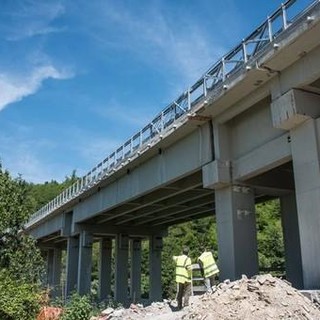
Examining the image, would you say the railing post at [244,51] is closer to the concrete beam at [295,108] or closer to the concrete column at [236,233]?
the concrete beam at [295,108]

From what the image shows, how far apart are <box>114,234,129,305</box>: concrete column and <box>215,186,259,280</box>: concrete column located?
21.9m

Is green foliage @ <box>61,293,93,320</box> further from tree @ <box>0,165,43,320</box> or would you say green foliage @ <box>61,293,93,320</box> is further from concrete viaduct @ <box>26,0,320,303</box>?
concrete viaduct @ <box>26,0,320,303</box>

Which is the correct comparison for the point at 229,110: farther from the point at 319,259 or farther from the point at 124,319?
the point at 124,319

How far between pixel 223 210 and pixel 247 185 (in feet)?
4.45

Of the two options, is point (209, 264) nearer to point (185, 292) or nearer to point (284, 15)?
point (185, 292)

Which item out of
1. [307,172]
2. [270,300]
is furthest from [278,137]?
[270,300]

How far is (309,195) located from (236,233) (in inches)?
166

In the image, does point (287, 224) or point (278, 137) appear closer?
point (278, 137)

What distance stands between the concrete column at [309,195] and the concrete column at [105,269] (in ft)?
99.4

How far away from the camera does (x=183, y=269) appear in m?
14.3

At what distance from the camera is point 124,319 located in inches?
592

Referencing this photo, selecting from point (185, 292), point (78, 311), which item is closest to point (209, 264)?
point (185, 292)

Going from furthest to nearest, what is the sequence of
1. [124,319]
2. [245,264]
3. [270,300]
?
[245,264] < [124,319] < [270,300]

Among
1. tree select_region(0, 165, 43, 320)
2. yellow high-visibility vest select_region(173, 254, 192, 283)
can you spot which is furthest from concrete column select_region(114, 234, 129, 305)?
yellow high-visibility vest select_region(173, 254, 192, 283)
